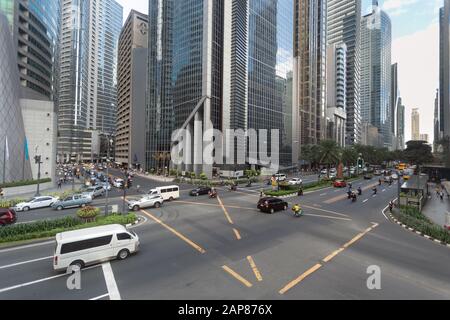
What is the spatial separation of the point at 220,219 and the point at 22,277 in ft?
45.1

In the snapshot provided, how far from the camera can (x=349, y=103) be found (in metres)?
160

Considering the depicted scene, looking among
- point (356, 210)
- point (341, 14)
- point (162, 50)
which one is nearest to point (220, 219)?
point (356, 210)

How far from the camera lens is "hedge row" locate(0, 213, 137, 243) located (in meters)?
16.0

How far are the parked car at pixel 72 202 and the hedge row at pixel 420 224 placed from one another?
3358 cm

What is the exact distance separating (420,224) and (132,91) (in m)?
109

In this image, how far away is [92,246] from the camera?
1190cm

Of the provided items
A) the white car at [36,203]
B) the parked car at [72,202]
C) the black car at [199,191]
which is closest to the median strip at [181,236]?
the parked car at [72,202]

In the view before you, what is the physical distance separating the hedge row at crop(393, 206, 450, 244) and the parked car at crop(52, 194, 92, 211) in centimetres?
3358

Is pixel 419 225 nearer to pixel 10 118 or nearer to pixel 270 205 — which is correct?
pixel 270 205

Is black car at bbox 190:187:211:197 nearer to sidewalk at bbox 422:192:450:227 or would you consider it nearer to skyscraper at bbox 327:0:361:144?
sidewalk at bbox 422:192:450:227

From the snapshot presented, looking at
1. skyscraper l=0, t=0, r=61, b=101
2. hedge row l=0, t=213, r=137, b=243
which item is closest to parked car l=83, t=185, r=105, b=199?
hedge row l=0, t=213, r=137, b=243

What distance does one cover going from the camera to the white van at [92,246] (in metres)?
11.2
